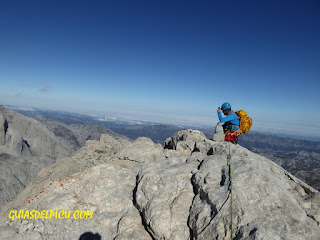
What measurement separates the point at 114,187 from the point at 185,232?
755 centimetres

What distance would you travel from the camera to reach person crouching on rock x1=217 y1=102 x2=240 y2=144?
716 inches

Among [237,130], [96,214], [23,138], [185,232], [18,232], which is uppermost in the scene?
[237,130]

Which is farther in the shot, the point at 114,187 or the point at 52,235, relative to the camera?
the point at 114,187

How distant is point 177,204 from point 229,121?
1067 cm

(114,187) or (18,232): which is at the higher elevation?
(114,187)

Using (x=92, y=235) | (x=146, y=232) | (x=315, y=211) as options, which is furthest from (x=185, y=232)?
(x=315, y=211)

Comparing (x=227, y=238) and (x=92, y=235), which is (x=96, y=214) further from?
(x=227, y=238)

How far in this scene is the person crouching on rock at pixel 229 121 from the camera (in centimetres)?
1819

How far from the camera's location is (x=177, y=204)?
1295cm

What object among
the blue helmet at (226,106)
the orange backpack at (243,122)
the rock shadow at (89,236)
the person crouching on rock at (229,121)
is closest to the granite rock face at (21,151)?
the rock shadow at (89,236)

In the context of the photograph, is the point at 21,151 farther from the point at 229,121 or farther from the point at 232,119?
the point at 232,119

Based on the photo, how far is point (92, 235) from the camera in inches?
524

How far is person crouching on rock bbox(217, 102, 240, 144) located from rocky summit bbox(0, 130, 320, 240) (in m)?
1.82

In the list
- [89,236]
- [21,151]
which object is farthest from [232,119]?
[21,151]
